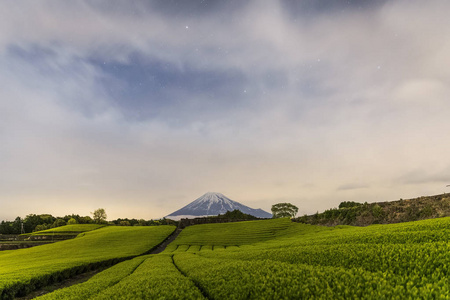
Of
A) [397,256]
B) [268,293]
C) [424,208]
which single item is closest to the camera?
[268,293]

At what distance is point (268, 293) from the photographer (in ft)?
21.9

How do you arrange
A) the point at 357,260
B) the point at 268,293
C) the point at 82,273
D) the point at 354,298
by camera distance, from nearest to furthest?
the point at 354,298, the point at 268,293, the point at 357,260, the point at 82,273

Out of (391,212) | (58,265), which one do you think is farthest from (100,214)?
(391,212)

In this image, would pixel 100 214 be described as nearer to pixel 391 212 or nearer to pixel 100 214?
pixel 100 214

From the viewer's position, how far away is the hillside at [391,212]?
3944cm

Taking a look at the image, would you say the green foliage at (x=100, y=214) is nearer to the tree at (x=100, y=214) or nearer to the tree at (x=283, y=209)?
the tree at (x=100, y=214)

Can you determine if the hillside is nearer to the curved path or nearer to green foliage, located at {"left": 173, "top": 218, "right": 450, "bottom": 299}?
green foliage, located at {"left": 173, "top": 218, "right": 450, "bottom": 299}

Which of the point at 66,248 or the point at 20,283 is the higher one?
the point at 20,283

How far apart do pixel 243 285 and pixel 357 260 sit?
4897 mm

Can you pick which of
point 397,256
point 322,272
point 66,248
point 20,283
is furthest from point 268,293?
point 66,248

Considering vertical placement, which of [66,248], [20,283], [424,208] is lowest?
[66,248]

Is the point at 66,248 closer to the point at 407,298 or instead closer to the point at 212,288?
the point at 212,288

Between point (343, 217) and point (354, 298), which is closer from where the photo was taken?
point (354, 298)

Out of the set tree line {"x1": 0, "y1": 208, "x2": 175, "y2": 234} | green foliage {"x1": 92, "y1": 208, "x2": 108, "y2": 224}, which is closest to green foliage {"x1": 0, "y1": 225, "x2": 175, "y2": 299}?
tree line {"x1": 0, "y1": 208, "x2": 175, "y2": 234}
